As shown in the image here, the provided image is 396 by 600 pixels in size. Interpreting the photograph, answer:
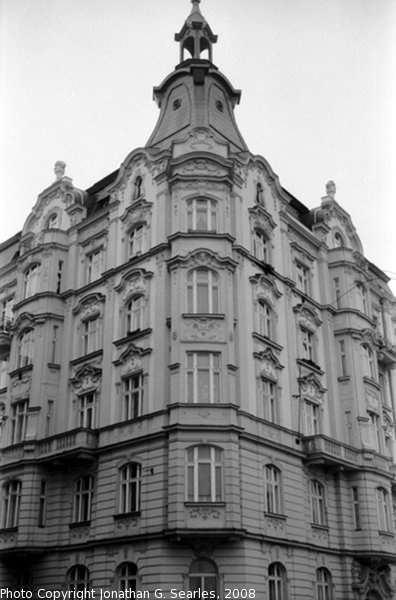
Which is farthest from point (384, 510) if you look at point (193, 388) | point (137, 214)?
point (137, 214)

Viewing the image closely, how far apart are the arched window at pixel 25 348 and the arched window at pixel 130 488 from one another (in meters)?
9.93

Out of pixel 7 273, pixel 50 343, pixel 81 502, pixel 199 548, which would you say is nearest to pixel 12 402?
pixel 50 343

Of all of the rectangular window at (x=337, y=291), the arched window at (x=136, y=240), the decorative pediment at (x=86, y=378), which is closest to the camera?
the decorative pediment at (x=86, y=378)

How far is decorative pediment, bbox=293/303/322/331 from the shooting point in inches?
1537

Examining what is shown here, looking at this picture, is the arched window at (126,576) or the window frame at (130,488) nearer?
the arched window at (126,576)

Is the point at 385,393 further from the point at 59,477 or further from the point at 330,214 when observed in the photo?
the point at 59,477

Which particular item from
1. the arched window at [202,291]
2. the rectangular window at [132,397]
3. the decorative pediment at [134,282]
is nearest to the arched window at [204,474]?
the rectangular window at [132,397]

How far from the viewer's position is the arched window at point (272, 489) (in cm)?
3177

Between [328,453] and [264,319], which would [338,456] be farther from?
[264,319]

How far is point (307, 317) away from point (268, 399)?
7.47 m

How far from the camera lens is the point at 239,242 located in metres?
35.4

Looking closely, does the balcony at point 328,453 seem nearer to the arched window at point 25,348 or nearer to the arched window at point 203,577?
the arched window at point 203,577

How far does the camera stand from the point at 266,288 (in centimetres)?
3647

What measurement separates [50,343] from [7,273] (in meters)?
10.2
